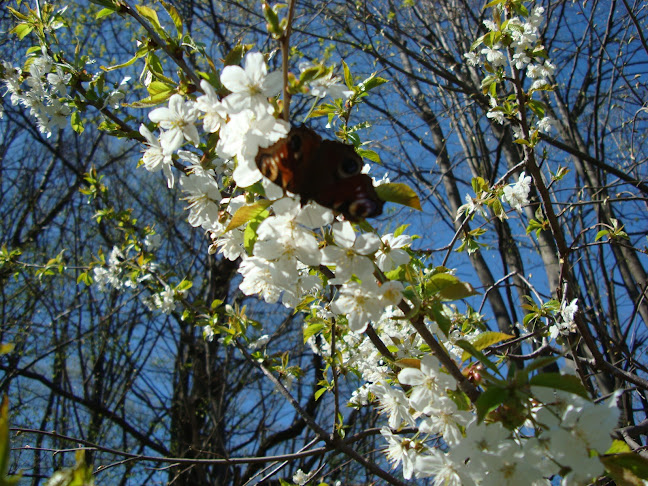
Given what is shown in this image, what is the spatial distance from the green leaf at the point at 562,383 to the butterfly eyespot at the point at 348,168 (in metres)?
0.52

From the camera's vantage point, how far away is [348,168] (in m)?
0.83

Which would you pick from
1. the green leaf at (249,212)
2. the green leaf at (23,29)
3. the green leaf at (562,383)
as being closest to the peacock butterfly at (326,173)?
the green leaf at (249,212)

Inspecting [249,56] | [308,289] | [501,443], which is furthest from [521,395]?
[249,56]

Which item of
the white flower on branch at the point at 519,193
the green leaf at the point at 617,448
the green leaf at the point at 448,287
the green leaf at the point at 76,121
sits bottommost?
the green leaf at the point at 617,448

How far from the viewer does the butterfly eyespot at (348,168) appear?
828mm

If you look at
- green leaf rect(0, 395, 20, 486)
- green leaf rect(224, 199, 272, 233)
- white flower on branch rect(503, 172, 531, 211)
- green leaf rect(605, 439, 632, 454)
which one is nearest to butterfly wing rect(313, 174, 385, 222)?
green leaf rect(224, 199, 272, 233)

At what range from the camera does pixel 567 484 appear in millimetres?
825

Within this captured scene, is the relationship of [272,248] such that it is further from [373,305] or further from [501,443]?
[501,443]

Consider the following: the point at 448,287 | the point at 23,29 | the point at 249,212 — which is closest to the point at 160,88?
the point at 249,212

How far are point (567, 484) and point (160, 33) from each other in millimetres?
1450

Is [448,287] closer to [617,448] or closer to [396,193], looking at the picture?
[396,193]

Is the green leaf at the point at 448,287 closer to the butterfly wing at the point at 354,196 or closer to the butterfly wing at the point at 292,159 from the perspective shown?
the butterfly wing at the point at 354,196

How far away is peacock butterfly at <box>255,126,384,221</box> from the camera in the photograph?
83 centimetres

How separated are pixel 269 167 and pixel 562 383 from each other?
0.68m
